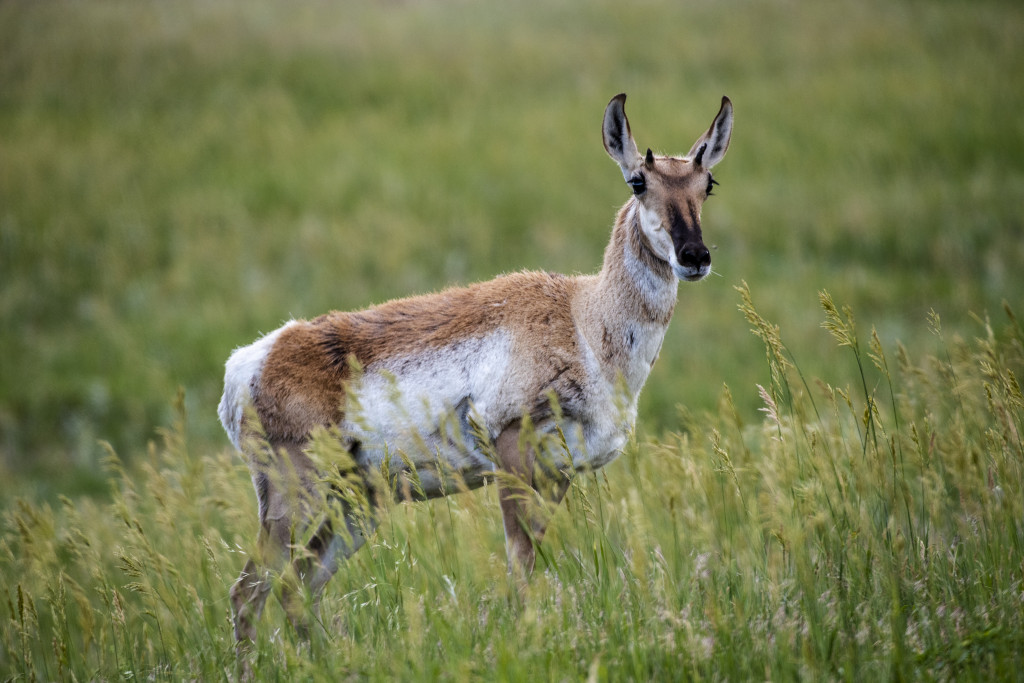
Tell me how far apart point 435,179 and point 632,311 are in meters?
12.9

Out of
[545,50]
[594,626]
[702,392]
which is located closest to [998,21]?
[545,50]

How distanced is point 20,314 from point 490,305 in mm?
12223

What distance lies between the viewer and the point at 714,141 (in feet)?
15.8

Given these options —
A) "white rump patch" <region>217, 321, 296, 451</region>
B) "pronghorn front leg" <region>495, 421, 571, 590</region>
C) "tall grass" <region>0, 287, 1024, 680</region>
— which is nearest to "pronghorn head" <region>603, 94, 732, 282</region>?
"tall grass" <region>0, 287, 1024, 680</region>

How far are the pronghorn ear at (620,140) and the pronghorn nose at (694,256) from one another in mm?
608

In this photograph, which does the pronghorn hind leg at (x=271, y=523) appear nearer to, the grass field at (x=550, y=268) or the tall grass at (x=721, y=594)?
the grass field at (x=550, y=268)

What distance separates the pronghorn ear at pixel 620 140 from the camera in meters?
4.61

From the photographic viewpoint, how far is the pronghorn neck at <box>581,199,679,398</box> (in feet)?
15.8

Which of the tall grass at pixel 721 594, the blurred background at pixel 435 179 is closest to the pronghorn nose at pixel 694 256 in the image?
the tall grass at pixel 721 594

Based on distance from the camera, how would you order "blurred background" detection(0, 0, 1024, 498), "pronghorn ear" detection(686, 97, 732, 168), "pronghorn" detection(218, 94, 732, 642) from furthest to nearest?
"blurred background" detection(0, 0, 1024, 498), "pronghorn ear" detection(686, 97, 732, 168), "pronghorn" detection(218, 94, 732, 642)

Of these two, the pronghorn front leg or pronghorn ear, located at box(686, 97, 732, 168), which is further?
pronghorn ear, located at box(686, 97, 732, 168)

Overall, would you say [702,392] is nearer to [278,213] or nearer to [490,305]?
[490,305]

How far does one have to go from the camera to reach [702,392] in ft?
34.8

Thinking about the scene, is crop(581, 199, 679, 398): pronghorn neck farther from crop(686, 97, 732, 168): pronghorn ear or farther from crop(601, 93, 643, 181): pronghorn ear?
crop(686, 97, 732, 168): pronghorn ear
